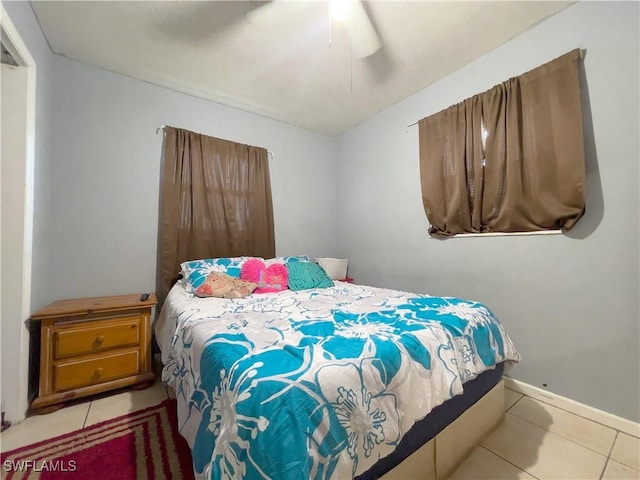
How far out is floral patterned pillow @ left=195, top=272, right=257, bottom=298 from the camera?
1.85 m

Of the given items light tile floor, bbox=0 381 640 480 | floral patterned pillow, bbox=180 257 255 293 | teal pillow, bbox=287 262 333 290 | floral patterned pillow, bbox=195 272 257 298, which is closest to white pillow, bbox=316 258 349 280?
teal pillow, bbox=287 262 333 290

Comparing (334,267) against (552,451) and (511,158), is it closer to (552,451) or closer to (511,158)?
(511,158)

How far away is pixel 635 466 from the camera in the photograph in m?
1.22

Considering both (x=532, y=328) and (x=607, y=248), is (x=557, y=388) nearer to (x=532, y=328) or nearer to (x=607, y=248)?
(x=532, y=328)

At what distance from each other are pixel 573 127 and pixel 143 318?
10.2ft

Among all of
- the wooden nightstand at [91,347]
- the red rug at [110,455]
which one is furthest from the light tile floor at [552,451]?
the wooden nightstand at [91,347]

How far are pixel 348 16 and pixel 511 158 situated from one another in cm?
144

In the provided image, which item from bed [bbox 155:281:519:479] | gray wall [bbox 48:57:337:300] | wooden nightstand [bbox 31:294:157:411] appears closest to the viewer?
bed [bbox 155:281:519:479]

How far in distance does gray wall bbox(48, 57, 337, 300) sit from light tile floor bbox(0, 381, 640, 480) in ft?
2.95

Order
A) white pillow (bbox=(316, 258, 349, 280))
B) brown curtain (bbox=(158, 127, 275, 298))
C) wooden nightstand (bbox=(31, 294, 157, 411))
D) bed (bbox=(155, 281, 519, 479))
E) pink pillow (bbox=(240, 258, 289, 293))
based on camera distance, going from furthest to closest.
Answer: white pillow (bbox=(316, 258, 349, 280))
brown curtain (bbox=(158, 127, 275, 298))
pink pillow (bbox=(240, 258, 289, 293))
wooden nightstand (bbox=(31, 294, 157, 411))
bed (bbox=(155, 281, 519, 479))

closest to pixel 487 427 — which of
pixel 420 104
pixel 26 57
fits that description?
pixel 420 104

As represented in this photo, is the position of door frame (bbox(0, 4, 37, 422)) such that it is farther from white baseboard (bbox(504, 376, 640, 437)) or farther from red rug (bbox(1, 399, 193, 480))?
white baseboard (bbox(504, 376, 640, 437))

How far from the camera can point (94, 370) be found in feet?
5.65

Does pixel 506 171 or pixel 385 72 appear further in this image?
pixel 385 72
